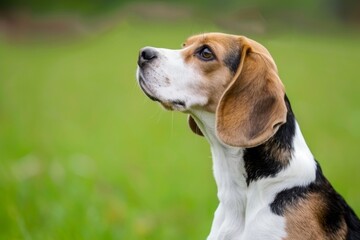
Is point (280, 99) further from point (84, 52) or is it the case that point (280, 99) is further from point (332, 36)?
point (332, 36)

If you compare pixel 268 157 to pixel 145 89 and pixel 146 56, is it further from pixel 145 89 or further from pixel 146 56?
pixel 146 56

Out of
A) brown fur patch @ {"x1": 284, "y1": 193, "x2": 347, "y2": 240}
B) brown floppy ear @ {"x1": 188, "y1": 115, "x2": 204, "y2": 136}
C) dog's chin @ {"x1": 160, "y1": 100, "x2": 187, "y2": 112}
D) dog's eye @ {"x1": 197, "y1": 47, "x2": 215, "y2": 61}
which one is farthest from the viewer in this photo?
brown floppy ear @ {"x1": 188, "y1": 115, "x2": 204, "y2": 136}

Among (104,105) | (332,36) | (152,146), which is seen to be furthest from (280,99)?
(332,36)

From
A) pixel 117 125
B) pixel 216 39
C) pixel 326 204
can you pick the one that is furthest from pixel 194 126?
pixel 117 125

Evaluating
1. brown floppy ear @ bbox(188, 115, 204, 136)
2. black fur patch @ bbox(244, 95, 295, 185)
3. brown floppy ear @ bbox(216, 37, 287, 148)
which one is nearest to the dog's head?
brown floppy ear @ bbox(216, 37, 287, 148)

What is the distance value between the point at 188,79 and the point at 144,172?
4134 mm

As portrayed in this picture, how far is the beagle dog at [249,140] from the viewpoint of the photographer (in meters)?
4.16

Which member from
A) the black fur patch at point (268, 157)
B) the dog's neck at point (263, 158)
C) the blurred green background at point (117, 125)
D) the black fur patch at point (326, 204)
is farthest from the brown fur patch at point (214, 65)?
the blurred green background at point (117, 125)

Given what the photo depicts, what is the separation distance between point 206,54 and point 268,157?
75 cm

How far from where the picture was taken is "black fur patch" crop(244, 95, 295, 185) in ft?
13.9

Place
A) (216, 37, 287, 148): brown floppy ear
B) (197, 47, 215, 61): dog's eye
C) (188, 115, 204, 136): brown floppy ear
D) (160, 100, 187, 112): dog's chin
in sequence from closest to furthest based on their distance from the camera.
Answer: (216, 37, 287, 148): brown floppy ear < (160, 100, 187, 112): dog's chin < (197, 47, 215, 61): dog's eye < (188, 115, 204, 136): brown floppy ear

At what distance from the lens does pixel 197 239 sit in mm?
6457

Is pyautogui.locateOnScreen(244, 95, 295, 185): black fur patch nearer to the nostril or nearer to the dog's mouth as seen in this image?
the dog's mouth

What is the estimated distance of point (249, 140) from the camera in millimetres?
4188
